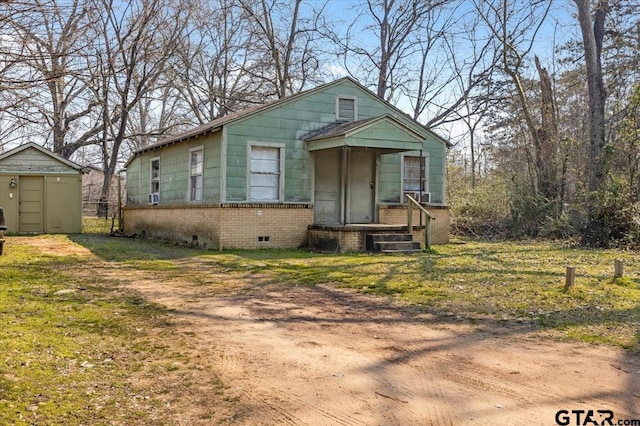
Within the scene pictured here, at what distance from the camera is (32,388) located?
11.9 feet

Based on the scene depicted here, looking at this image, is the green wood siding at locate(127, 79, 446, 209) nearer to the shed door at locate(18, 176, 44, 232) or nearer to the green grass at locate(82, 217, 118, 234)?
the shed door at locate(18, 176, 44, 232)

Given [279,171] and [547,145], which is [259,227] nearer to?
[279,171]

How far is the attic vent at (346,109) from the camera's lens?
1581cm

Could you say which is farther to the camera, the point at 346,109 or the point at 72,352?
the point at 346,109

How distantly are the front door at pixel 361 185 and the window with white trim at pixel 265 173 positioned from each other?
90.9 inches

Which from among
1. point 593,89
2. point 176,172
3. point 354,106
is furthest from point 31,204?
point 593,89

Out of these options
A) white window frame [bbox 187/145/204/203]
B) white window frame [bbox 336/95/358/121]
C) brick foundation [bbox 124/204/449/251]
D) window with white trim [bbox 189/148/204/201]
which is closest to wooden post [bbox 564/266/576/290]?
brick foundation [bbox 124/204/449/251]

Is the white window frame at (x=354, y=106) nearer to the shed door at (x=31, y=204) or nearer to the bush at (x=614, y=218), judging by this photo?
the bush at (x=614, y=218)

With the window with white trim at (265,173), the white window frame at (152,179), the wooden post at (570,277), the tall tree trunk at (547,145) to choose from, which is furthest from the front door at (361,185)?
the wooden post at (570,277)

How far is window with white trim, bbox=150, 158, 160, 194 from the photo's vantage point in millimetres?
19094

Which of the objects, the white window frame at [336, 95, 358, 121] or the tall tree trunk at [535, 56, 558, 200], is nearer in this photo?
the white window frame at [336, 95, 358, 121]

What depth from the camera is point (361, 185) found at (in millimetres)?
16047

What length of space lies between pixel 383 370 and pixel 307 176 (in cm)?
1113

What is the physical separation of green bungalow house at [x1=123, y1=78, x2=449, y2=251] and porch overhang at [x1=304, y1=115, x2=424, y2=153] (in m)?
0.03
